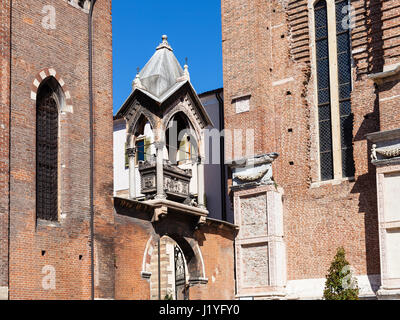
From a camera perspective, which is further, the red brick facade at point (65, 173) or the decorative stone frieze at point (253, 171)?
the decorative stone frieze at point (253, 171)

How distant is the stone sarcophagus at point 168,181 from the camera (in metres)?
17.8

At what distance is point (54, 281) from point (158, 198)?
4078mm

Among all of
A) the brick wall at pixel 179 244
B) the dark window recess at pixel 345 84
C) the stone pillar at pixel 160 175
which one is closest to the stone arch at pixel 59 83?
the brick wall at pixel 179 244

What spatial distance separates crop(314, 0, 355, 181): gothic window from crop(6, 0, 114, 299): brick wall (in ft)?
24.0

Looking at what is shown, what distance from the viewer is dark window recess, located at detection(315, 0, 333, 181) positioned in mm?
20531

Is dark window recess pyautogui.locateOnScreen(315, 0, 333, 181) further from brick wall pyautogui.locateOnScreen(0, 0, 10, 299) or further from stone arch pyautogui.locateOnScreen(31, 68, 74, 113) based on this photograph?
brick wall pyautogui.locateOnScreen(0, 0, 10, 299)

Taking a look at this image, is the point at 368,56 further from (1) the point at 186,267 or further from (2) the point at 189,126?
(1) the point at 186,267

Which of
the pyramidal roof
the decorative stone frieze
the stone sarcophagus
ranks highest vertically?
the pyramidal roof

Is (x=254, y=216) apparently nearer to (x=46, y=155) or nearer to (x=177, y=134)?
(x=177, y=134)

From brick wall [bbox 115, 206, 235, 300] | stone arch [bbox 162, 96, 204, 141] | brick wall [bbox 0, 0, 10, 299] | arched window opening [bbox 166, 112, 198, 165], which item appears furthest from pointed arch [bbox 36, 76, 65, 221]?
arched window opening [bbox 166, 112, 198, 165]

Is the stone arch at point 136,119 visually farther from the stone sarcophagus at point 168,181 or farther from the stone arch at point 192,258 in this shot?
the stone arch at point 192,258

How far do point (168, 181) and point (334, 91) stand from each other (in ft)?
19.4

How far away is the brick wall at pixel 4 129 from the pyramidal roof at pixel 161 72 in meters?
5.45
